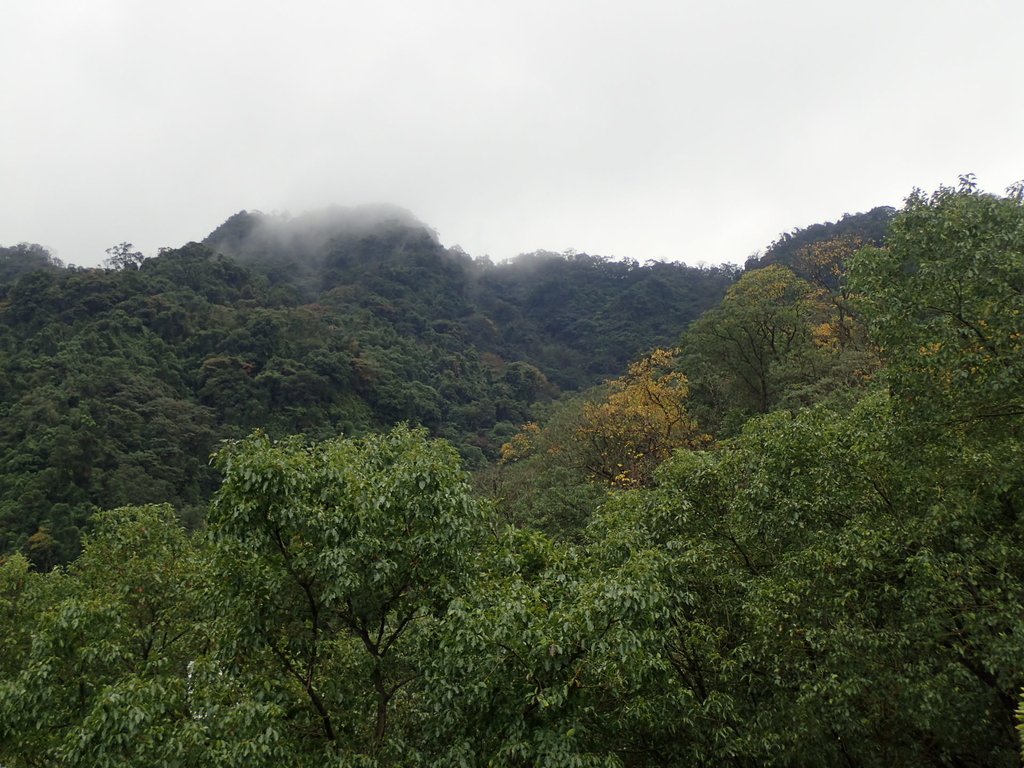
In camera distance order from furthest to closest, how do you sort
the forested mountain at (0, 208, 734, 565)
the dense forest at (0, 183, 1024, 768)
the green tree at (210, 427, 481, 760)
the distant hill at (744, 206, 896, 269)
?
1. the distant hill at (744, 206, 896, 269)
2. the forested mountain at (0, 208, 734, 565)
3. the green tree at (210, 427, 481, 760)
4. the dense forest at (0, 183, 1024, 768)

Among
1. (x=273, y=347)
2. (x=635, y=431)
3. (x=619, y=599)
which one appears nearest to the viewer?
(x=619, y=599)

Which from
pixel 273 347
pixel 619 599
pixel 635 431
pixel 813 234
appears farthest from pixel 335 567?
pixel 813 234

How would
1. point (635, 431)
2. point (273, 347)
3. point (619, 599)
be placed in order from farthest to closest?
point (273, 347)
point (635, 431)
point (619, 599)

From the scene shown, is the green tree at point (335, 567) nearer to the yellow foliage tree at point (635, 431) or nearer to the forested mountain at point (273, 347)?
the forested mountain at point (273, 347)

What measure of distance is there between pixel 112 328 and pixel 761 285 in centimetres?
4842

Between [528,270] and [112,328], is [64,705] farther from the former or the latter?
[528,270]

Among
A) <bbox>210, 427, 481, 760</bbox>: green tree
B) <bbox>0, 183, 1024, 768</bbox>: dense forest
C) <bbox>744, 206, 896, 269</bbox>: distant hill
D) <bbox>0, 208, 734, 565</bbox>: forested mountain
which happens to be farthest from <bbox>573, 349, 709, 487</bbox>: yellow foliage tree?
<bbox>744, 206, 896, 269</bbox>: distant hill

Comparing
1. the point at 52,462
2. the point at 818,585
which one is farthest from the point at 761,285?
the point at 52,462

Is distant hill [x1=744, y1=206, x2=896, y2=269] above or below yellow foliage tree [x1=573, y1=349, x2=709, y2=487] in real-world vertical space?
above

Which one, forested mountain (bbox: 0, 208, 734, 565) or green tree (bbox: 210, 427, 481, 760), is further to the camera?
forested mountain (bbox: 0, 208, 734, 565)

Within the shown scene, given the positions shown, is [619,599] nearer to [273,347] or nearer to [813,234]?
[273,347]

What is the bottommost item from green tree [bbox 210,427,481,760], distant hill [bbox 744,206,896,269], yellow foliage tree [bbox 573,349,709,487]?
yellow foliage tree [bbox 573,349,709,487]

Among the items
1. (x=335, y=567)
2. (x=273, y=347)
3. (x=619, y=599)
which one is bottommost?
(x=619, y=599)

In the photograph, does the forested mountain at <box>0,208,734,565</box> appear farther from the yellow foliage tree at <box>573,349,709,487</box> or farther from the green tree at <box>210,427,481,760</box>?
the yellow foliage tree at <box>573,349,709,487</box>
